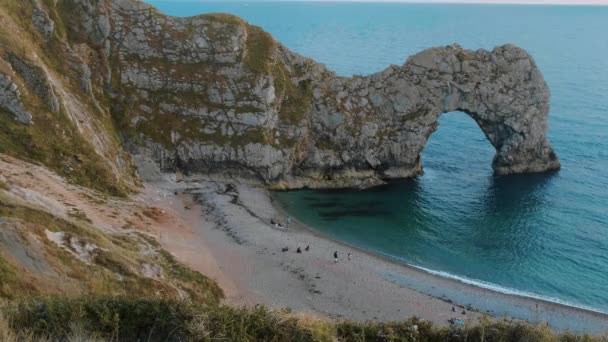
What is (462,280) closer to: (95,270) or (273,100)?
(95,270)

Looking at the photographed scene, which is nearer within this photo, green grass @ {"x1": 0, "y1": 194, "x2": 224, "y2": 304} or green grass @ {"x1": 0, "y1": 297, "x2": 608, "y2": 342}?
green grass @ {"x1": 0, "y1": 297, "x2": 608, "y2": 342}

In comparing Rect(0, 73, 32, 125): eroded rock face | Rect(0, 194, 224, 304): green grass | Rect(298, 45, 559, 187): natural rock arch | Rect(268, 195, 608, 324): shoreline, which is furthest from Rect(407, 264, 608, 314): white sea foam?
Rect(0, 73, 32, 125): eroded rock face

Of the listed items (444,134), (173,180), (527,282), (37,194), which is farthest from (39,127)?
(444,134)

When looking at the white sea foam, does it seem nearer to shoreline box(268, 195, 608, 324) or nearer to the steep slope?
shoreline box(268, 195, 608, 324)

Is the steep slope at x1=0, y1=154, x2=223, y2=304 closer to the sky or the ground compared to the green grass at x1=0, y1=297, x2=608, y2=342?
closer to the ground

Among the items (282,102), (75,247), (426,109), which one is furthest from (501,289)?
(282,102)

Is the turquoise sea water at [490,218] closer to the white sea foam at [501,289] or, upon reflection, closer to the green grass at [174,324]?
the white sea foam at [501,289]
